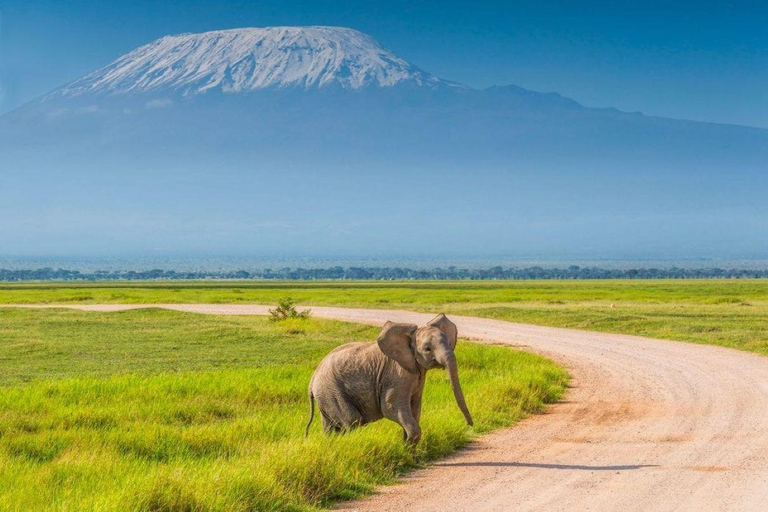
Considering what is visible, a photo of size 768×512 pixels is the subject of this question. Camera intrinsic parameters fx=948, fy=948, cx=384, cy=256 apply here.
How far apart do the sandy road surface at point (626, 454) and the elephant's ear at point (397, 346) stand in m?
1.50

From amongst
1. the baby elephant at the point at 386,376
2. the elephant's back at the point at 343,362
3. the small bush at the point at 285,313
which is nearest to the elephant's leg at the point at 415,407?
the baby elephant at the point at 386,376

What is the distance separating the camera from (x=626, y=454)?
13.5 metres

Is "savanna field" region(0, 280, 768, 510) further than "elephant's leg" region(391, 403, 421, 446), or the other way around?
"elephant's leg" region(391, 403, 421, 446)

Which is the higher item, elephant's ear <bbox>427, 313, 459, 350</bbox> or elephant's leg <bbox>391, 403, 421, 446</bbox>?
elephant's ear <bbox>427, 313, 459, 350</bbox>

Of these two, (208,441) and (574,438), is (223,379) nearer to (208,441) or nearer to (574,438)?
(208,441)

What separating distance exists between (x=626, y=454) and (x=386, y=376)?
372 centimetres

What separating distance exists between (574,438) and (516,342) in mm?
18813

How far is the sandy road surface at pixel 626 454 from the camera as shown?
10.9 meters

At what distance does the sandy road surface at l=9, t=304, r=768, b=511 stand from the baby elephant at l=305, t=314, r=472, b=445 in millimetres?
1012

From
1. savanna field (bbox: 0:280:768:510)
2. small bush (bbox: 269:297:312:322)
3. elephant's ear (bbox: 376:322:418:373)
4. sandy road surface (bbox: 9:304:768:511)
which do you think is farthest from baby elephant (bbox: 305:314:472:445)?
small bush (bbox: 269:297:312:322)

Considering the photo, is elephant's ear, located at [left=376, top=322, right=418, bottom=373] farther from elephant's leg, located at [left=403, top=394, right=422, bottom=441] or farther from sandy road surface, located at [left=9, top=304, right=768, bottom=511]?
sandy road surface, located at [left=9, top=304, right=768, bottom=511]

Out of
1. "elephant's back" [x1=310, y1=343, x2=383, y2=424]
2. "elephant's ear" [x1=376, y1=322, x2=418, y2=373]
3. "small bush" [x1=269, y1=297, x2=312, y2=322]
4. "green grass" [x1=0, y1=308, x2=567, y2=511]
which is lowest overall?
"green grass" [x1=0, y1=308, x2=567, y2=511]

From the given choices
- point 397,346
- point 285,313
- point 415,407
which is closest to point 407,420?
point 415,407

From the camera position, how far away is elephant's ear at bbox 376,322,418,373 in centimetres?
1234
